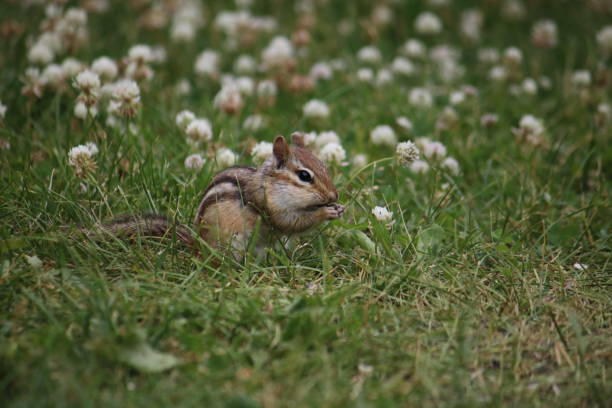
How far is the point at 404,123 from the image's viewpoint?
473cm

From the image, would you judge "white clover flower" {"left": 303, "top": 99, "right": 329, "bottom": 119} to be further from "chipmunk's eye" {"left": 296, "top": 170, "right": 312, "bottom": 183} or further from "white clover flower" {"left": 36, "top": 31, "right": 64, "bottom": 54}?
"white clover flower" {"left": 36, "top": 31, "right": 64, "bottom": 54}

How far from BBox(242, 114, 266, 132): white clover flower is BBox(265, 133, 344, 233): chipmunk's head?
1.51m

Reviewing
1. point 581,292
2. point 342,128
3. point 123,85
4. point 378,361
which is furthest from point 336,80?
point 378,361

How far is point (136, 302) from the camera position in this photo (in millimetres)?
2734

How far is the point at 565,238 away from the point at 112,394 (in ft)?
9.32

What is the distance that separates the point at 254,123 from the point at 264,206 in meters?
1.72

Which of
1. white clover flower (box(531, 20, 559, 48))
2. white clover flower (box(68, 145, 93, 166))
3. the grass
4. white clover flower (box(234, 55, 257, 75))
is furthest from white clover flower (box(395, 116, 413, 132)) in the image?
white clover flower (box(531, 20, 559, 48))

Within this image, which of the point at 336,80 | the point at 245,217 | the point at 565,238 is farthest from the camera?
the point at 336,80

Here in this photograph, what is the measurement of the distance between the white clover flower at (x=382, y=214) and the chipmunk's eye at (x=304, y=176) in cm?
45

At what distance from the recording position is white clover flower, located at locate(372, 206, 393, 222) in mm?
3490

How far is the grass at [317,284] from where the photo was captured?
7.97 feet

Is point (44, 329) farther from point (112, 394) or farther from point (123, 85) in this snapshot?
point (123, 85)

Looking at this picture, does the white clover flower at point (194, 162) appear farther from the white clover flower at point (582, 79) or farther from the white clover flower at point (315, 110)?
the white clover flower at point (582, 79)

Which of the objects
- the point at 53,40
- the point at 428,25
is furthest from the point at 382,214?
the point at 428,25
